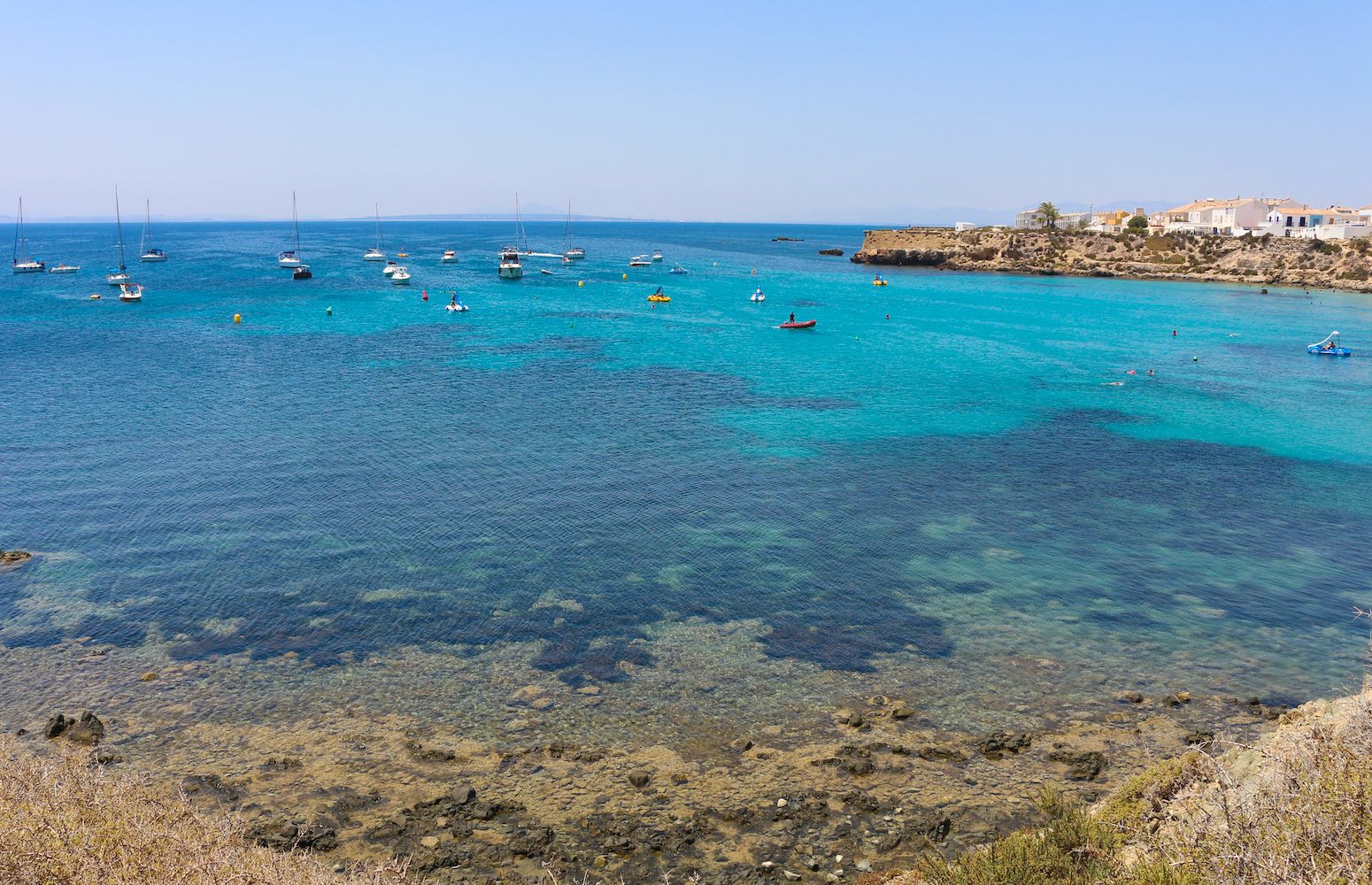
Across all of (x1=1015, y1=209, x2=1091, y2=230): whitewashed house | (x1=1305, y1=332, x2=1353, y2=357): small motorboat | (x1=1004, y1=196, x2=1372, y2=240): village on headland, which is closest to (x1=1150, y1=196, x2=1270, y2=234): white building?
(x1=1004, y1=196, x2=1372, y2=240): village on headland

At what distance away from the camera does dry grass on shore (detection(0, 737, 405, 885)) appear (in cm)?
995

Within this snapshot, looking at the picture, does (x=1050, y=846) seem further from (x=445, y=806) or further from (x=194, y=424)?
(x=194, y=424)

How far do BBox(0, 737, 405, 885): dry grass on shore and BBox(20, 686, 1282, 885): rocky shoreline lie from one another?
2180mm

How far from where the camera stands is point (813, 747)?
17.7 metres

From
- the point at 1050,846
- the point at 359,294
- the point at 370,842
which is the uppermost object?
the point at 359,294

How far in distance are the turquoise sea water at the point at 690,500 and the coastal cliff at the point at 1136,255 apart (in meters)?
61.7

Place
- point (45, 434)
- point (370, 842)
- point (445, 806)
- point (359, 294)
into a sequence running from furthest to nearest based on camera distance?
1. point (359, 294)
2. point (45, 434)
3. point (445, 806)
4. point (370, 842)

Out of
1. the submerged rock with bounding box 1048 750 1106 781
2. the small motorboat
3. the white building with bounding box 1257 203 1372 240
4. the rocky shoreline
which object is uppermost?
the white building with bounding box 1257 203 1372 240

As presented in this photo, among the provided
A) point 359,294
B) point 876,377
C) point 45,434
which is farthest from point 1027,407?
point 359,294

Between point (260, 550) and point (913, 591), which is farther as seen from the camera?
point (260, 550)

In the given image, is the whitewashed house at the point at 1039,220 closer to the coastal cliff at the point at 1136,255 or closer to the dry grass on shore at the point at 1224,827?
the coastal cliff at the point at 1136,255

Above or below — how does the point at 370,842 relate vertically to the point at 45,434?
below

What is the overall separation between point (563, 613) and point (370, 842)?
9101 mm

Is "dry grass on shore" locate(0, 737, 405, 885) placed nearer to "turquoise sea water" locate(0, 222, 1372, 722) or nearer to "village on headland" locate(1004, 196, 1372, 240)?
"turquoise sea water" locate(0, 222, 1372, 722)
